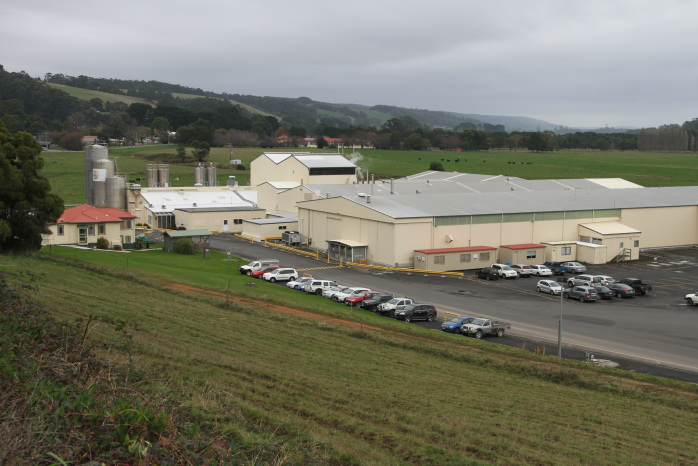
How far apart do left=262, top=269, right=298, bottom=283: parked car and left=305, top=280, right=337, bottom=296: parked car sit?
10.1 feet

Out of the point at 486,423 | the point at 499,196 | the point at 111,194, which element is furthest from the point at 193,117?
the point at 486,423

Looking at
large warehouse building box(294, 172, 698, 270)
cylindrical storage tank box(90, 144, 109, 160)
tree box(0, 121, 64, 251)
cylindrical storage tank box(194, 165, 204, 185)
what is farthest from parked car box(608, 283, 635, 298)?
cylindrical storage tank box(194, 165, 204, 185)

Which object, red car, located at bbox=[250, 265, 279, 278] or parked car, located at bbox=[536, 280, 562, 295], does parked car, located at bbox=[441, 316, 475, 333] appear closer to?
parked car, located at bbox=[536, 280, 562, 295]

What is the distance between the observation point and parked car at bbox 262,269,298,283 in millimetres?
38688

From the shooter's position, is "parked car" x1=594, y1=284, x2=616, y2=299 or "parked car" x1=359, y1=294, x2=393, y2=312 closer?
"parked car" x1=359, y1=294, x2=393, y2=312

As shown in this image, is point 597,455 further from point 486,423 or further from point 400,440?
point 400,440

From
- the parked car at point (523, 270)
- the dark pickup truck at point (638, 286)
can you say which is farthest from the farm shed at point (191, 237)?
the dark pickup truck at point (638, 286)

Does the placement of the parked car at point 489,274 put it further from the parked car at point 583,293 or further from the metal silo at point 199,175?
the metal silo at point 199,175

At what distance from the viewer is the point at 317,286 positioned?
35.6 m

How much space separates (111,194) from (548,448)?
212 ft

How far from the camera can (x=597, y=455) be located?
A: 12.1 metres

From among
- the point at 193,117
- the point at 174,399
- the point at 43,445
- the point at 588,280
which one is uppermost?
the point at 193,117

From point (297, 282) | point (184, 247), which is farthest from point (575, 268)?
point (184, 247)

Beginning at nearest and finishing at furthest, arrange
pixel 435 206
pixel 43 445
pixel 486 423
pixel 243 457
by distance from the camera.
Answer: pixel 43 445 → pixel 243 457 → pixel 486 423 → pixel 435 206
